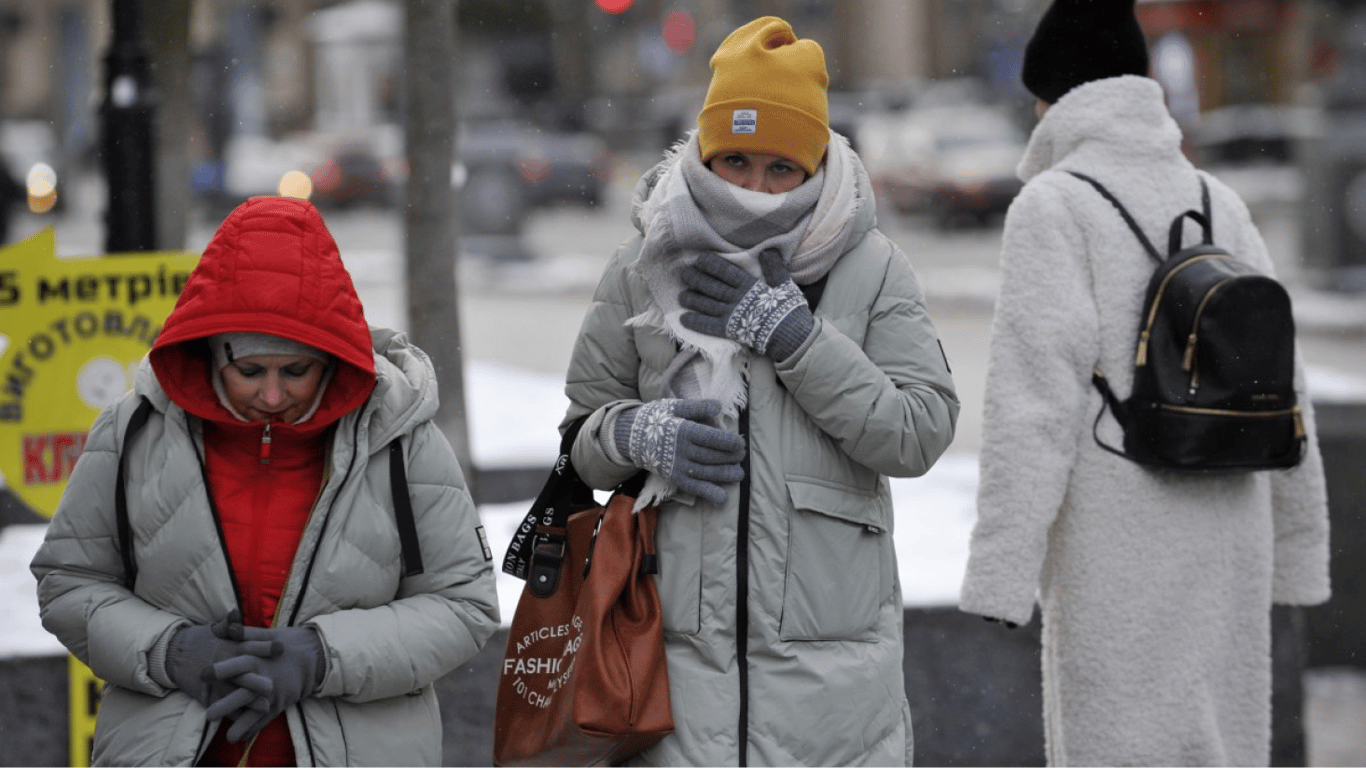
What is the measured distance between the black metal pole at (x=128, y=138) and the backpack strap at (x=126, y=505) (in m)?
2.27

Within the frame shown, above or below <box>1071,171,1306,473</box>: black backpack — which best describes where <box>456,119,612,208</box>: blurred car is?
above

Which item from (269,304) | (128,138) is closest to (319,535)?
(269,304)

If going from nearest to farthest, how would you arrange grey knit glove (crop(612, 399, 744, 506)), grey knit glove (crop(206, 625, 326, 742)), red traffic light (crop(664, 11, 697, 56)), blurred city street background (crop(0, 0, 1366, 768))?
grey knit glove (crop(206, 625, 326, 742))
grey knit glove (crop(612, 399, 744, 506))
blurred city street background (crop(0, 0, 1366, 768))
red traffic light (crop(664, 11, 697, 56))

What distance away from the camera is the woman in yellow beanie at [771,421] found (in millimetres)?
2875

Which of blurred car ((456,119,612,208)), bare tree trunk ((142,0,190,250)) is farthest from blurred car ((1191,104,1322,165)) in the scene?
bare tree trunk ((142,0,190,250))

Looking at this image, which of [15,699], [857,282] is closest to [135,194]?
[15,699]

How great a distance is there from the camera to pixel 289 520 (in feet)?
9.21

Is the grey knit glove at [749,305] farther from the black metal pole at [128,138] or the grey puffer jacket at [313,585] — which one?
the black metal pole at [128,138]

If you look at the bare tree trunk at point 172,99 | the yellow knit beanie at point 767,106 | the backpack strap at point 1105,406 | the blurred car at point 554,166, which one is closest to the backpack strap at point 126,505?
the yellow knit beanie at point 767,106

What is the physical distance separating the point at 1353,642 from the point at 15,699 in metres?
4.74

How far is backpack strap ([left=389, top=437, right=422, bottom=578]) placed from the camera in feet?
9.26

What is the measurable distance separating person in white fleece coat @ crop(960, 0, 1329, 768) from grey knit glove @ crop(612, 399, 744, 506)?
923mm

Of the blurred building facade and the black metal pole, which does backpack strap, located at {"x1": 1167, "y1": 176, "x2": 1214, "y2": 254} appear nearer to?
the black metal pole

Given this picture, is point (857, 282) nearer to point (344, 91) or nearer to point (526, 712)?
point (526, 712)
